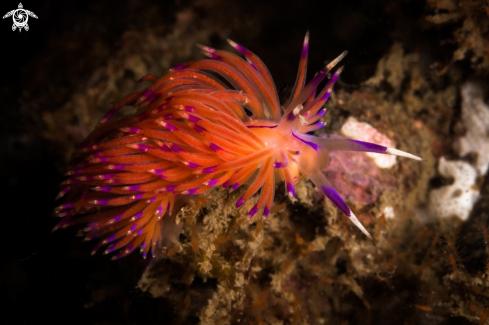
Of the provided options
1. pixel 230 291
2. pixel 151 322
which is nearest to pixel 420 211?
pixel 230 291

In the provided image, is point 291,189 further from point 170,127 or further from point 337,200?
point 170,127

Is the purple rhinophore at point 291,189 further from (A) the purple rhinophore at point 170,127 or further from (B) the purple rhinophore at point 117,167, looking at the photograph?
(B) the purple rhinophore at point 117,167

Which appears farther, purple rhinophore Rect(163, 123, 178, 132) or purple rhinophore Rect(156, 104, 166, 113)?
purple rhinophore Rect(156, 104, 166, 113)

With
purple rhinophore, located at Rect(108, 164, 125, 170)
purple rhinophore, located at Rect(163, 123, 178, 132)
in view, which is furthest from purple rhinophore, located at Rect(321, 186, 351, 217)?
purple rhinophore, located at Rect(108, 164, 125, 170)

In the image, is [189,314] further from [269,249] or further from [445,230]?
[445,230]

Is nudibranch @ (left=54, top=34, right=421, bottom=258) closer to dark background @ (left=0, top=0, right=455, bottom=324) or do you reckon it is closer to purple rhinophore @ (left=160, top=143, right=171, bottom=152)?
purple rhinophore @ (left=160, top=143, right=171, bottom=152)
